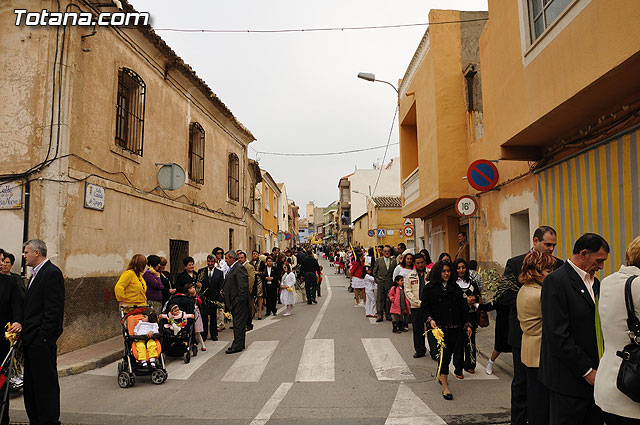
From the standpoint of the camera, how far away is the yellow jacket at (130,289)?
282 inches

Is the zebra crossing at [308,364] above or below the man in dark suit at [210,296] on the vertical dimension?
below

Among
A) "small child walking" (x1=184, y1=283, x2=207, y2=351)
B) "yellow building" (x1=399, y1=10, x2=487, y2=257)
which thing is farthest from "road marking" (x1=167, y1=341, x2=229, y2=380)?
"yellow building" (x1=399, y1=10, x2=487, y2=257)

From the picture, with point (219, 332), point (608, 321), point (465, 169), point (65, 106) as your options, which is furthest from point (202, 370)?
point (465, 169)

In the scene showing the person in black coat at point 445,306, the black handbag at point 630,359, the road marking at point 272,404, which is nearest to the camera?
the black handbag at point 630,359

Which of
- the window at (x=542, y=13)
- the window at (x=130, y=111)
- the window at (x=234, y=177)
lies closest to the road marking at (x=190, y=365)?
the window at (x=130, y=111)

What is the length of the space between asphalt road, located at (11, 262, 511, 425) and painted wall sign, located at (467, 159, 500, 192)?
400 cm

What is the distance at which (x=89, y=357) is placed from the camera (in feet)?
25.8

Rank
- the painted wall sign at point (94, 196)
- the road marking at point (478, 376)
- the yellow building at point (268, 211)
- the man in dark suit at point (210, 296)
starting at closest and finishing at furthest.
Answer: the road marking at point (478, 376), the painted wall sign at point (94, 196), the man in dark suit at point (210, 296), the yellow building at point (268, 211)

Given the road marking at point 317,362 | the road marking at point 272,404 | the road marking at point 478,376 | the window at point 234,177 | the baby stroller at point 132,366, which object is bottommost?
the road marking at point 272,404

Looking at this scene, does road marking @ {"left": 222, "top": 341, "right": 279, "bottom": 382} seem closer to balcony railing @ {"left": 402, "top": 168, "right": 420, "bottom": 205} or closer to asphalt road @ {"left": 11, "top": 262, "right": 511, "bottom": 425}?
asphalt road @ {"left": 11, "top": 262, "right": 511, "bottom": 425}

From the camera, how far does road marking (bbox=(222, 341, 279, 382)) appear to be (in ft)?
22.6

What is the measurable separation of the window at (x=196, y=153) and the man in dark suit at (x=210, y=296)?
521cm

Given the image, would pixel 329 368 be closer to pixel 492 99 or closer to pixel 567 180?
pixel 567 180

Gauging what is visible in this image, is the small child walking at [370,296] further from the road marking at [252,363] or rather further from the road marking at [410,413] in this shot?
the road marking at [410,413]
